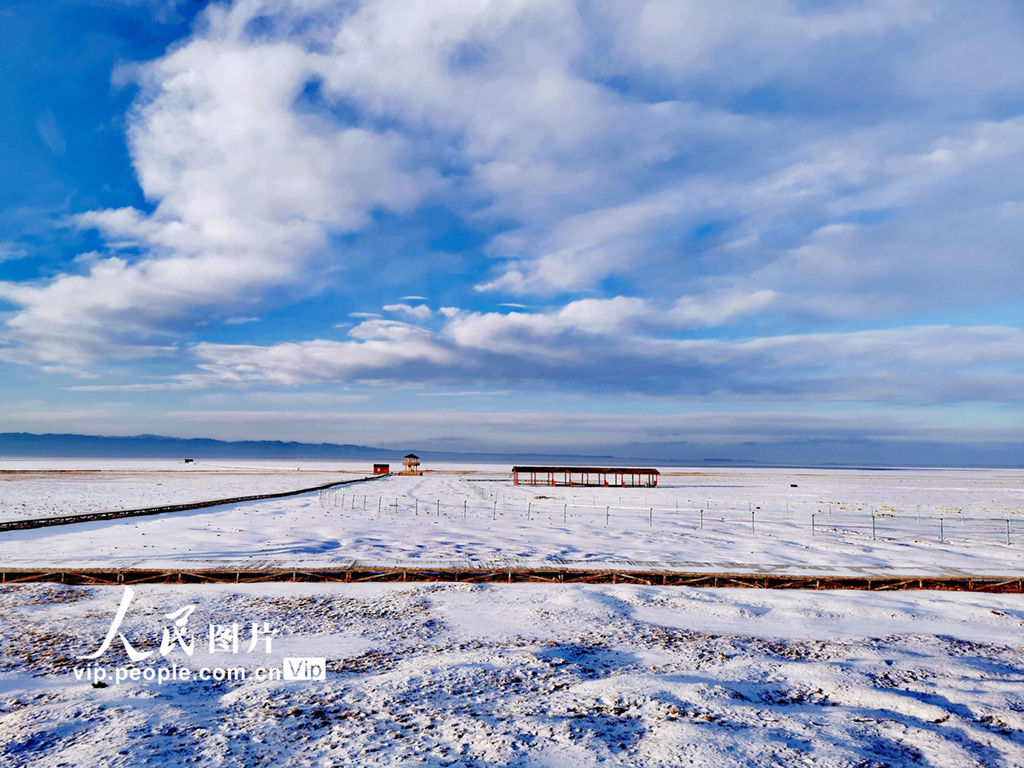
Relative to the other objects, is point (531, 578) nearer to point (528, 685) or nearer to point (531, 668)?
point (531, 668)

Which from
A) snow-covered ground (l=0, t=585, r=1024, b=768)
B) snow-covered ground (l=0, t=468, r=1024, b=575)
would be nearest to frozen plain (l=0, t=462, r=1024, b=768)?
snow-covered ground (l=0, t=585, r=1024, b=768)

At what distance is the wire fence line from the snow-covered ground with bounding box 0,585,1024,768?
579 inches

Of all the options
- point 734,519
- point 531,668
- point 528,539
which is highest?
point 531,668

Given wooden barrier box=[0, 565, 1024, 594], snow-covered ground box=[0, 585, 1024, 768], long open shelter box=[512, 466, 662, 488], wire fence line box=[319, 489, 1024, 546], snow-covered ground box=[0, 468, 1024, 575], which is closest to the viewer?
snow-covered ground box=[0, 585, 1024, 768]

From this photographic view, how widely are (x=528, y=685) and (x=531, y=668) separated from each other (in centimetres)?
81

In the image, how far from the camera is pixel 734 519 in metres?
35.9

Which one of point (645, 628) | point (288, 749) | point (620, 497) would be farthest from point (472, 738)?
point (620, 497)

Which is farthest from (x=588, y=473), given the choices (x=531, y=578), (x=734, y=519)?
(x=531, y=578)

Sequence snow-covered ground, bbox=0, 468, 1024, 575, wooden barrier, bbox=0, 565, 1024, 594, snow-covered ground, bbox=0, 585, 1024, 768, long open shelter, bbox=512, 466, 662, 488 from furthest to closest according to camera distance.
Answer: long open shelter, bbox=512, 466, 662, 488 < snow-covered ground, bbox=0, 468, 1024, 575 < wooden barrier, bbox=0, 565, 1024, 594 < snow-covered ground, bbox=0, 585, 1024, 768

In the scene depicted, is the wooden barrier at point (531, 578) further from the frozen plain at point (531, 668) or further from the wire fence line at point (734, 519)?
the wire fence line at point (734, 519)

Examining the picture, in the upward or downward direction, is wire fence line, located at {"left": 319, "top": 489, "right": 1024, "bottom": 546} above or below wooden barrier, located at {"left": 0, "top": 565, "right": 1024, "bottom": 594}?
below

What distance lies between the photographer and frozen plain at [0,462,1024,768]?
7.97m

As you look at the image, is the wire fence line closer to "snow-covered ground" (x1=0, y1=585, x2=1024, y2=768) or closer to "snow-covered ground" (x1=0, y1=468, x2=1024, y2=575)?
"snow-covered ground" (x1=0, y1=468, x2=1024, y2=575)

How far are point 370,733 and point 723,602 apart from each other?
1157cm
